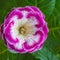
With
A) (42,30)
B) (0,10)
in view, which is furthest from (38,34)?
(0,10)

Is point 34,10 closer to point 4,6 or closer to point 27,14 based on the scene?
point 27,14

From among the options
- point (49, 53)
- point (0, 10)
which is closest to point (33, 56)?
point (49, 53)

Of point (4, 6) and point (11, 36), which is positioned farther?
point (4, 6)

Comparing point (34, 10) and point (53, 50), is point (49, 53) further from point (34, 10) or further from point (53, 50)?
point (34, 10)

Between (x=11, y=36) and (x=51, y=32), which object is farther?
(x=51, y=32)

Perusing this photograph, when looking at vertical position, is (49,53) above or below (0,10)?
below

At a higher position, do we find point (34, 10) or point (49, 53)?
point (34, 10)
